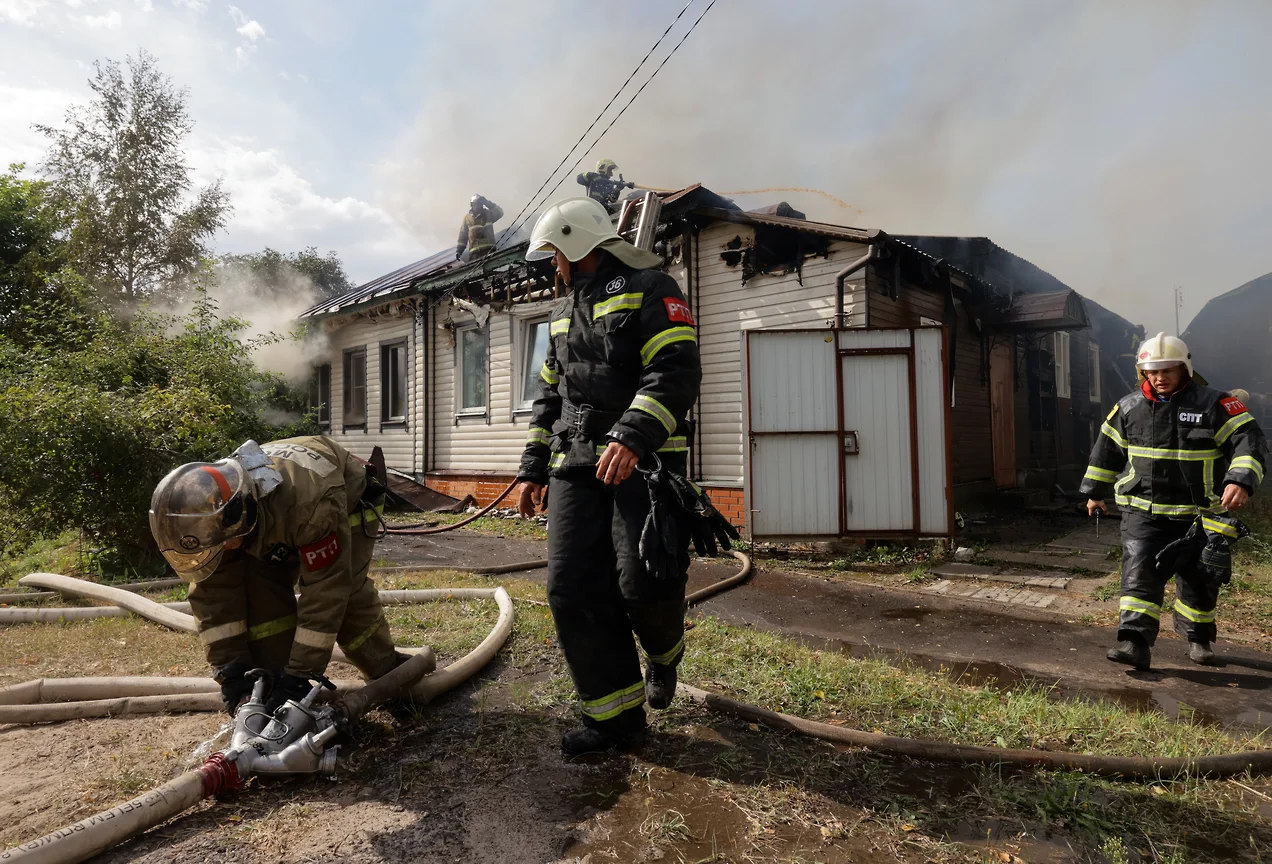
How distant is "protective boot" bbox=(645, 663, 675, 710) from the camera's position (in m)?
2.75

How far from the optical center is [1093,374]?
16734 millimetres

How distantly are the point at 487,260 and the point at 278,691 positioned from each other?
9.47 meters

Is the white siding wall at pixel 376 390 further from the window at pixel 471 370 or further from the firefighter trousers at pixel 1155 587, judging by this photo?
the firefighter trousers at pixel 1155 587

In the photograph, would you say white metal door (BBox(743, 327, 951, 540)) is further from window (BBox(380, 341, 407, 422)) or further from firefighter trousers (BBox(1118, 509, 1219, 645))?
window (BBox(380, 341, 407, 422))

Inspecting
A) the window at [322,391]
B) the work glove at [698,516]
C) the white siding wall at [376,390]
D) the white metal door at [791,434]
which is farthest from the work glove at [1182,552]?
the window at [322,391]

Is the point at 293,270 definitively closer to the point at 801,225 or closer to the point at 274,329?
the point at 274,329

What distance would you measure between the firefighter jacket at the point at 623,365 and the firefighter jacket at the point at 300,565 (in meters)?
0.85

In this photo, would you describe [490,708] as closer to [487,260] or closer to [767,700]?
[767,700]

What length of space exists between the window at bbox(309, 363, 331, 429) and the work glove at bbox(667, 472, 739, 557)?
1478cm

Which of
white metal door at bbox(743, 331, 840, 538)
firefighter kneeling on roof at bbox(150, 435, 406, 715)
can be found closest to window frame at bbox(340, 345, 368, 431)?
white metal door at bbox(743, 331, 840, 538)

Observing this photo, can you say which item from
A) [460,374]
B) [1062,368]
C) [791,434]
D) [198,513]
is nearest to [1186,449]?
[791,434]

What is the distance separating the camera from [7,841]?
6.29 feet

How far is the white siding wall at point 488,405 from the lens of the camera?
11094 mm

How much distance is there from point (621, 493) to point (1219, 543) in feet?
11.6
